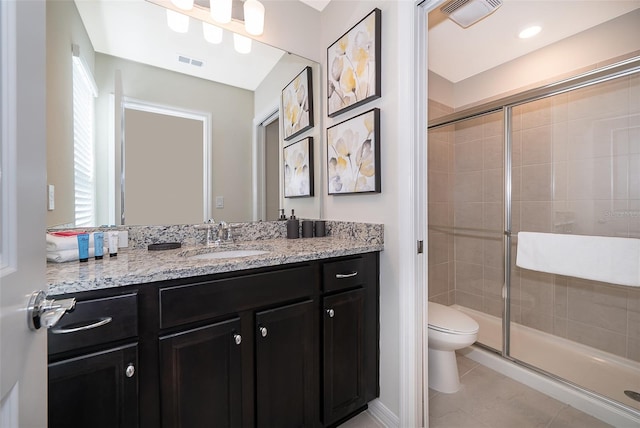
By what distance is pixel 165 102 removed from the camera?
150 cm

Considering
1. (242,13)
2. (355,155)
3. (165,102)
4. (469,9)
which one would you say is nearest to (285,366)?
(355,155)

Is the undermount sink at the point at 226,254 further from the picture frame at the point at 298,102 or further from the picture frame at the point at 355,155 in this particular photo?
the picture frame at the point at 298,102

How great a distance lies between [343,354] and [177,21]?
1.98 metres

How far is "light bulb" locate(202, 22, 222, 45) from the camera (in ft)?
5.20

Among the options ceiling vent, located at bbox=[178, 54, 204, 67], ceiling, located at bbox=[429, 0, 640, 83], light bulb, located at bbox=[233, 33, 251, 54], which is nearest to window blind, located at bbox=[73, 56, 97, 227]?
ceiling vent, located at bbox=[178, 54, 204, 67]

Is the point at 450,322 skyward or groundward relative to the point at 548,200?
groundward

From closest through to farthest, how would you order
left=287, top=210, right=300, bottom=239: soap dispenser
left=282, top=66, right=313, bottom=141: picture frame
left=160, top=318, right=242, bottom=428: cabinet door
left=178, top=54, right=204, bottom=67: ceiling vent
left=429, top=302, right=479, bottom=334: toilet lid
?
A: left=160, top=318, right=242, bottom=428: cabinet door < left=178, top=54, right=204, bottom=67: ceiling vent < left=429, top=302, right=479, bottom=334: toilet lid < left=287, top=210, right=300, bottom=239: soap dispenser < left=282, top=66, right=313, bottom=141: picture frame

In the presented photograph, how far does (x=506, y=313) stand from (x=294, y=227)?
1756 millimetres

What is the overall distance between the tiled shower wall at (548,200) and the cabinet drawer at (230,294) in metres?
1.91

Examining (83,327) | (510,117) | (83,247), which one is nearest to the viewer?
(83,327)

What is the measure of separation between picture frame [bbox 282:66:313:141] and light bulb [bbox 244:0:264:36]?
1.20 feet

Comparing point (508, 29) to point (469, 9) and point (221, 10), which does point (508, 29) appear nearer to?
point (469, 9)

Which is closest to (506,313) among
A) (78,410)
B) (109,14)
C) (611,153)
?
(611,153)

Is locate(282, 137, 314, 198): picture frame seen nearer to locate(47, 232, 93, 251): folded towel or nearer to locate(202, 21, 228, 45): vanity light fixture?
locate(202, 21, 228, 45): vanity light fixture
